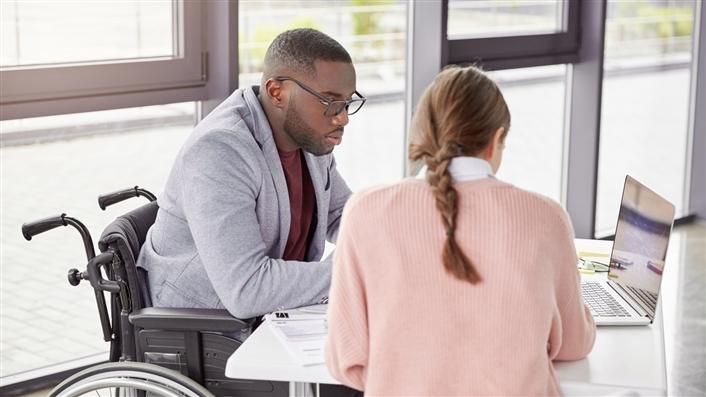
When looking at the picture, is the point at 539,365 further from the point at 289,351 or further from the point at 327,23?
the point at 327,23

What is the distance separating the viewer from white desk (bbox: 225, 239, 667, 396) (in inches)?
77.1

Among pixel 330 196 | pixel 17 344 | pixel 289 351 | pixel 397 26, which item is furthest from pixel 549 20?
pixel 289 351

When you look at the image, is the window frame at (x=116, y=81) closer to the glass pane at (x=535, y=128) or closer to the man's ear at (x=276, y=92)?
the man's ear at (x=276, y=92)

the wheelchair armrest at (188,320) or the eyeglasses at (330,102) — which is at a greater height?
the eyeglasses at (330,102)

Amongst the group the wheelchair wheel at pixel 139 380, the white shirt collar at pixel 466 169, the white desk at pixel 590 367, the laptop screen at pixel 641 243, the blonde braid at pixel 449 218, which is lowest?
the wheelchair wheel at pixel 139 380

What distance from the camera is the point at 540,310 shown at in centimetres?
176

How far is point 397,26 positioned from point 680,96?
7.63 feet

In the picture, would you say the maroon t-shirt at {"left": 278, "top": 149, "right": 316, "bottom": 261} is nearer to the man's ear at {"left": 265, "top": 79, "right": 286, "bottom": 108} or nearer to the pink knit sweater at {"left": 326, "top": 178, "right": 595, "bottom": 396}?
the man's ear at {"left": 265, "top": 79, "right": 286, "bottom": 108}

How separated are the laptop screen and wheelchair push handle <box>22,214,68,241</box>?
134cm

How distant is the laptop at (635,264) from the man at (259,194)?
0.65 metres

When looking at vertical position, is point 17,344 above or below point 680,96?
below

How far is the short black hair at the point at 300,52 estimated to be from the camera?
2508 mm

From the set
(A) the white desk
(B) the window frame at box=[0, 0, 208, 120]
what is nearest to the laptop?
(A) the white desk

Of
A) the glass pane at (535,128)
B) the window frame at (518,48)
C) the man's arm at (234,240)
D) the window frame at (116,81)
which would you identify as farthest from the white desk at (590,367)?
the glass pane at (535,128)
